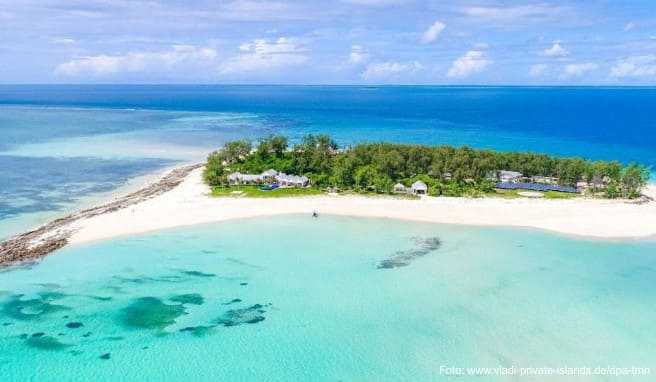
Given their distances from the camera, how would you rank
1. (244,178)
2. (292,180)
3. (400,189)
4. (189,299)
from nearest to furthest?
1. (189,299)
2. (400,189)
3. (292,180)
4. (244,178)

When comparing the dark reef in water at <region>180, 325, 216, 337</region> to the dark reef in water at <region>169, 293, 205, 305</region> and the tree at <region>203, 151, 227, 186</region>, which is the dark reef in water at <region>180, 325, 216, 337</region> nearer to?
the dark reef in water at <region>169, 293, 205, 305</region>

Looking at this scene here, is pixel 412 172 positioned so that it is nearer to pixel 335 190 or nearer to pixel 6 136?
pixel 335 190

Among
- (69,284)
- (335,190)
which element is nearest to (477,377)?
(69,284)

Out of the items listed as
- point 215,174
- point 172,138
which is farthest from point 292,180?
point 172,138

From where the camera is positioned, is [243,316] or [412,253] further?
[412,253]

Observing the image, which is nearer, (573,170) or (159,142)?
(573,170)

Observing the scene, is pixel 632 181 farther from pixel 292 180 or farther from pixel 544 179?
pixel 292 180
